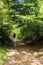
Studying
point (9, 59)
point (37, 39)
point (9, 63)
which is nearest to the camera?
point (9, 63)

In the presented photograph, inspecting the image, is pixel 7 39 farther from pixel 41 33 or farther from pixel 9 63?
pixel 9 63

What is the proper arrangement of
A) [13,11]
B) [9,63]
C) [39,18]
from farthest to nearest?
[13,11] < [39,18] < [9,63]

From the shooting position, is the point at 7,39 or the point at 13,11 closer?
the point at 7,39

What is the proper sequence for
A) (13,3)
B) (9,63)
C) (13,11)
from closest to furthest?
(9,63), (13,11), (13,3)

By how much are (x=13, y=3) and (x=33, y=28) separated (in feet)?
17.3

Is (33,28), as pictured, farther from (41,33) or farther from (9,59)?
(9,59)

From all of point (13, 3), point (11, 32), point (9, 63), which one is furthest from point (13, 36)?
point (9, 63)

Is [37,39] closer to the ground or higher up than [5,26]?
closer to the ground

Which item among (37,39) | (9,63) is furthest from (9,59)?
(37,39)

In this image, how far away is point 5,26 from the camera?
592 inches

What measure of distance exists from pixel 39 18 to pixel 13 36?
270 cm

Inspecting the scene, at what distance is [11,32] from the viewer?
50.3 feet

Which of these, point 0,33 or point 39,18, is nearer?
point 39,18

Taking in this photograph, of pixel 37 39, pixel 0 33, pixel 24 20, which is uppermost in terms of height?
pixel 24 20
